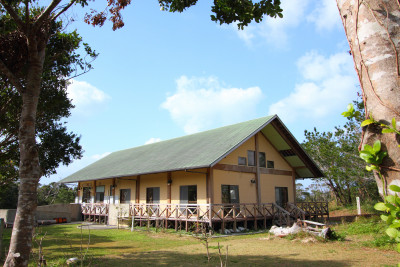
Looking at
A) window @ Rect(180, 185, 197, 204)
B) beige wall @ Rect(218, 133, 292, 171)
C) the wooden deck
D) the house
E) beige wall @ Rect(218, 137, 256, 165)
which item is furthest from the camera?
beige wall @ Rect(218, 133, 292, 171)

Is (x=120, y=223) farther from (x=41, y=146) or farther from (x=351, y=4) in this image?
(x=351, y=4)

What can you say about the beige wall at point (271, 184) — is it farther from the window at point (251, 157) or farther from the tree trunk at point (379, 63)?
the tree trunk at point (379, 63)

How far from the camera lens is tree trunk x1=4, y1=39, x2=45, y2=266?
614 centimetres

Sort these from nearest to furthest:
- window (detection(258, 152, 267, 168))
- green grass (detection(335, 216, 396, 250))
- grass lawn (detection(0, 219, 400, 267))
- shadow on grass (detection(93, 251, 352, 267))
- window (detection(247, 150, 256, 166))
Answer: shadow on grass (detection(93, 251, 352, 267))
grass lawn (detection(0, 219, 400, 267))
green grass (detection(335, 216, 396, 250))
window (detection(247, 150, 256, 166))
window (detection(258, 152, 267, 168))

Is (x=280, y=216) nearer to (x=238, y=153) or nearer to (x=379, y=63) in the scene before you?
(x=238, y=153)

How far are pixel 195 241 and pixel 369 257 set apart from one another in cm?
660

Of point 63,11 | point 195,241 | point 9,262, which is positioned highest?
point 63,11

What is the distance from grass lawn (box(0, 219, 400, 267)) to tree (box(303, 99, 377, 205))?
11334mm

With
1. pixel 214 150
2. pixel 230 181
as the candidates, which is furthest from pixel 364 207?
pixel 214 150

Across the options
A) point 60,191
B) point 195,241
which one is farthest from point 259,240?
point 60,191

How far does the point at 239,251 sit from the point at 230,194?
7.05 m

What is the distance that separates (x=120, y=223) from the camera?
1975cm

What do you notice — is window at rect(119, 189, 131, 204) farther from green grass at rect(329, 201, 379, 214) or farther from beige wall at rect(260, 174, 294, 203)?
green grass at rect(329, 201, 379, 214)

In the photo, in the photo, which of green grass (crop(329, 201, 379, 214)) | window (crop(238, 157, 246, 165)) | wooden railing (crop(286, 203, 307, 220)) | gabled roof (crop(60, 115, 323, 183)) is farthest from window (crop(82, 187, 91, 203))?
green grass (crop(329, 201, 379, 214))
